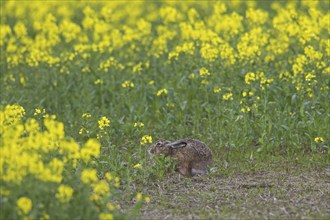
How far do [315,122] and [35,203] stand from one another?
14.2ft

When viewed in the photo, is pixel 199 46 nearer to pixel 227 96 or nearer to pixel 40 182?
pixel 227 96

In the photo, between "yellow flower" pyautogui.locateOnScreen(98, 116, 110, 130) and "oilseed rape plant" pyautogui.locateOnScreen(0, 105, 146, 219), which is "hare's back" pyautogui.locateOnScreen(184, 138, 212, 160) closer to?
"yellow flower" pyautogui.locateOnScreen(98, 116, 110, 130)

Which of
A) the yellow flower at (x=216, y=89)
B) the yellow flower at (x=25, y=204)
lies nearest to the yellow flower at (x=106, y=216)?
the yellow flower at (x=25, y=204)

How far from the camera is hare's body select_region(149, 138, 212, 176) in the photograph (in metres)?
8.05

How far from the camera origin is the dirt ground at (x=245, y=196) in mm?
6844

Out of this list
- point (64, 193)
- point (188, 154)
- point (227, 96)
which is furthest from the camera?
point (227, 96)

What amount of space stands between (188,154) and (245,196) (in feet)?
2.89

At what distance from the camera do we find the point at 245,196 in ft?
24.2

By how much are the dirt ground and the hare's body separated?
0.37 ft

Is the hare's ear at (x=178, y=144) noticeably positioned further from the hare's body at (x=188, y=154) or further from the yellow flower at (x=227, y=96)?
the yellow flower at (x=227, y=96)

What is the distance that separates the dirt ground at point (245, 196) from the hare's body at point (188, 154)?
0.11 meters

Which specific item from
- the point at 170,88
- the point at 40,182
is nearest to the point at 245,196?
the point at 40,182

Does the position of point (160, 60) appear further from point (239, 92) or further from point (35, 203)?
point (35, 203)

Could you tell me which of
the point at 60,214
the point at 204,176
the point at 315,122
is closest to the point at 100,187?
the point at 60,214
